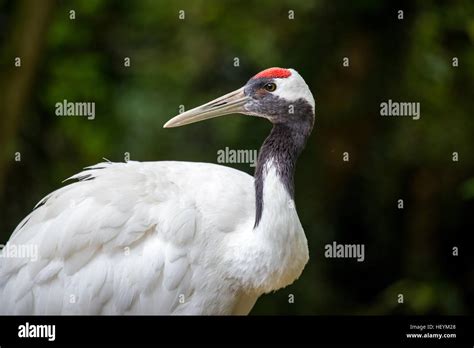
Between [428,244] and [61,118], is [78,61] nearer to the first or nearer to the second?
[61,118]

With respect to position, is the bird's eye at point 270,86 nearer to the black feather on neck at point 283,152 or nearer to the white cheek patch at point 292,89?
the white cheek patch at point 292,89

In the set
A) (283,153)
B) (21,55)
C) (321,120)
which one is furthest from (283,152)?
(21,55)

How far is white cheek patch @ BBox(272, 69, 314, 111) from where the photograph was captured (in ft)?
13.2

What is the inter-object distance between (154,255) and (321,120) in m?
2.93

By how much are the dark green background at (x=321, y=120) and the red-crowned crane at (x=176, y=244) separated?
219 cm

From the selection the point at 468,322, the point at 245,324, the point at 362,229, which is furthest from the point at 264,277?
the point at 362,229

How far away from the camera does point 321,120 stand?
659cm

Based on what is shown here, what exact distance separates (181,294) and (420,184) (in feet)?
11.6

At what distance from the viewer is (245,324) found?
4.17 metres

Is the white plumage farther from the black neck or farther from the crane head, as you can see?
the crane head

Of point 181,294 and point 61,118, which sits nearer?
point 181,294

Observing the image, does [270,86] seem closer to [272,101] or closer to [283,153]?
[272,101]

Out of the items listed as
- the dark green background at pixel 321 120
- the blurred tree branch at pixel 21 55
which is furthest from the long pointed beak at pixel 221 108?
the blurred tree branch at pixel 21 55

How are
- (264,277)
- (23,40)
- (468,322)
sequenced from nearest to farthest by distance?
(264,277), (468,322), (23,40)
